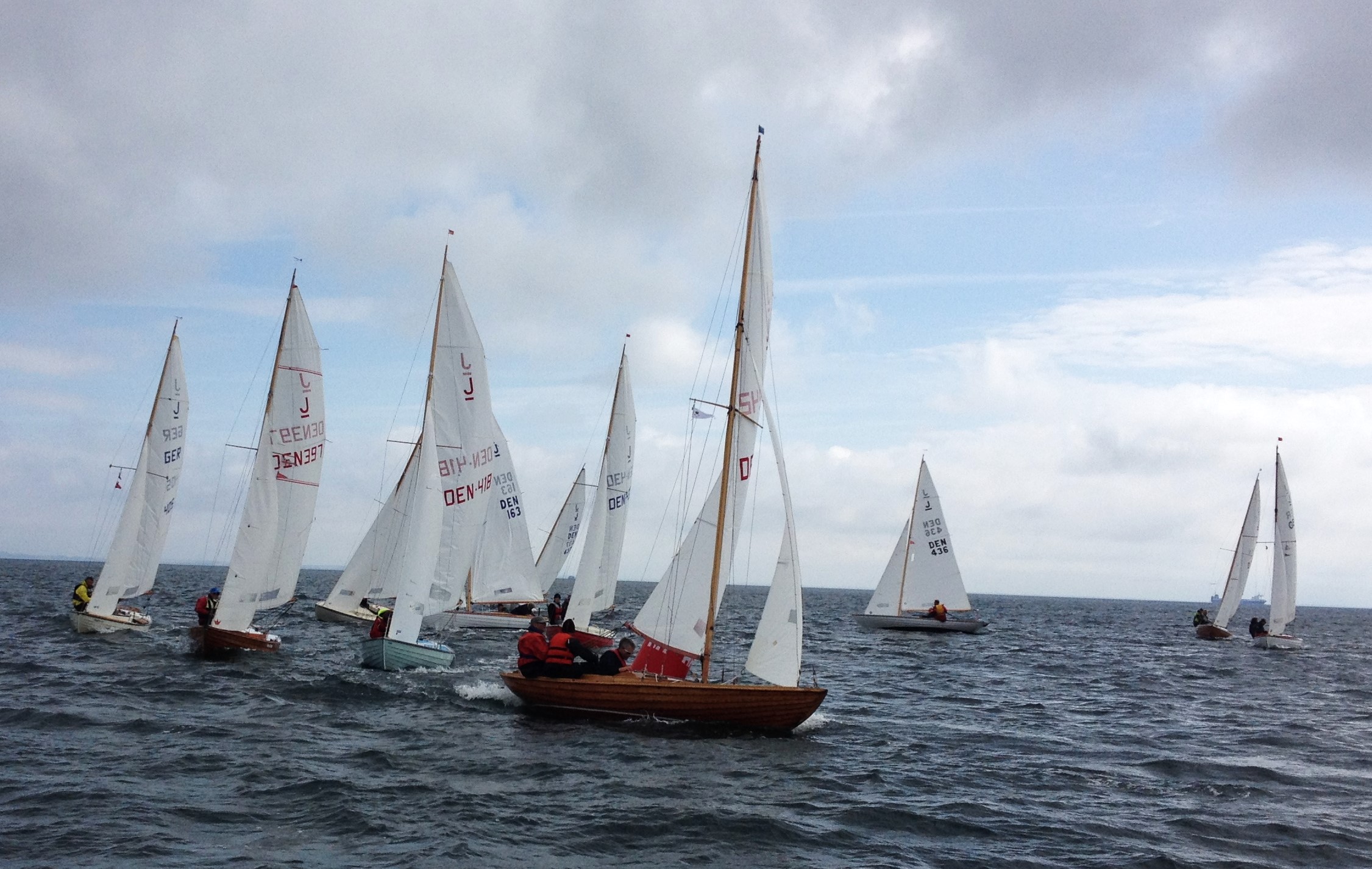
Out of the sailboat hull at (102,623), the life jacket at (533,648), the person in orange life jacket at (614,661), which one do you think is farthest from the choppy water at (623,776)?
the sailboat hull at (102,623)

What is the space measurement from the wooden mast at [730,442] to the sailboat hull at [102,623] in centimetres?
2025

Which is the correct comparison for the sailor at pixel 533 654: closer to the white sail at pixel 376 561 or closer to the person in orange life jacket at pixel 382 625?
the person in orange life jacket at pixel 382 625

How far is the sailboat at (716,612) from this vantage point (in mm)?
17078

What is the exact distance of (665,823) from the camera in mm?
12172

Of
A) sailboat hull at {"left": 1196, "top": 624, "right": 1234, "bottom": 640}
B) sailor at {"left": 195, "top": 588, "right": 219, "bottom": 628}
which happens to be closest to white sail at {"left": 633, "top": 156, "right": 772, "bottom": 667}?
sailor at {"left": 195, "top": 588, "right": 219, "bottom": 628}

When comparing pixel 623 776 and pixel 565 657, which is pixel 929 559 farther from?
pixel 623 776

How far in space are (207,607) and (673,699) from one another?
49.4 feet

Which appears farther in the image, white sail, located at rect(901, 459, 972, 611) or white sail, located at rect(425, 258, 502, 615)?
white sail, located at rect(901, 459, 972, 611)

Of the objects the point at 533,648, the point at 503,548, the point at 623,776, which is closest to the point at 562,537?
the point at 503,548

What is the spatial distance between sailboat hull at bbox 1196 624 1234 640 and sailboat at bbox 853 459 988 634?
1290 centimetres

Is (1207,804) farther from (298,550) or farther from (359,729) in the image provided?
(298,550)

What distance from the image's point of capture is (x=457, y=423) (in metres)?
26.9

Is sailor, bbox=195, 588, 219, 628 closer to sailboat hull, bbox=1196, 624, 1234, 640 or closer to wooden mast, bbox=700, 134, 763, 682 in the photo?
wooden mast, bbox=700, 134, 763, 682

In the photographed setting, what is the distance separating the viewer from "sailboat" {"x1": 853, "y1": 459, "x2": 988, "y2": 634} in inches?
1834
